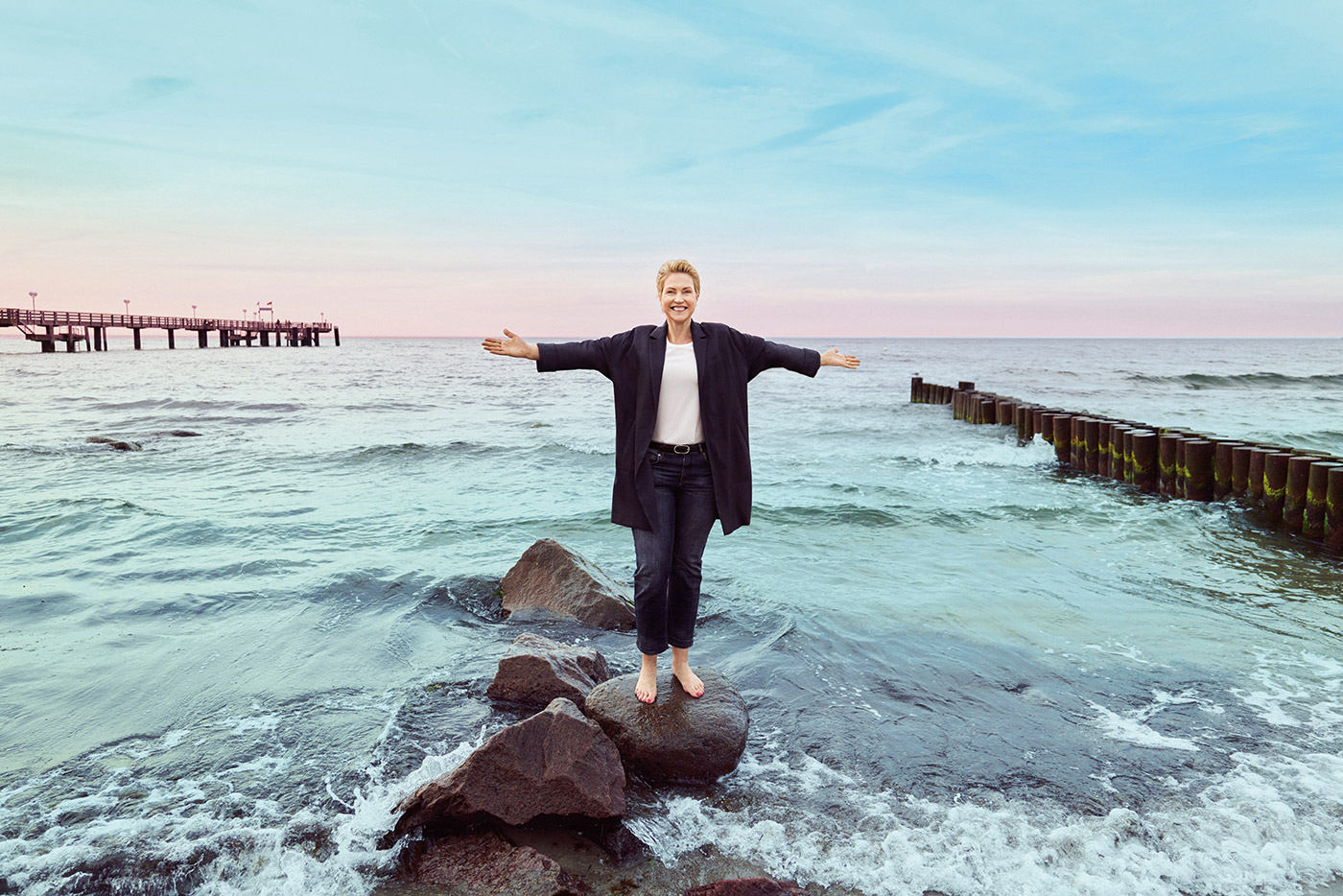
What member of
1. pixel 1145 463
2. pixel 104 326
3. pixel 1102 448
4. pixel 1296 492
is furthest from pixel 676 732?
pixel 104 326

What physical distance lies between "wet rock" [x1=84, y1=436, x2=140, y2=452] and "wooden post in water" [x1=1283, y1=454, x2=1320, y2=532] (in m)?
21.6

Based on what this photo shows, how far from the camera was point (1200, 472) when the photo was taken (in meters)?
13.0

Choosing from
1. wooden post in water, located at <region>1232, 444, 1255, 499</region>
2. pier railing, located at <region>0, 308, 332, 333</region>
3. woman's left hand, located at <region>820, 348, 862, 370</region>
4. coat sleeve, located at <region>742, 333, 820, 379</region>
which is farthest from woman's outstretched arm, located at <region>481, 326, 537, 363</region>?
pier railing, located at <region>0, 308, 332, 333</region>

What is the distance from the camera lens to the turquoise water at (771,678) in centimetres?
399

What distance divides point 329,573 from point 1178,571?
940 centimetres

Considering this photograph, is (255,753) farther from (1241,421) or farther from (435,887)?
(1241,421)

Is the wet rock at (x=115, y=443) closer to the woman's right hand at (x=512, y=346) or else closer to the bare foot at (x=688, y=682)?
the woman's right hand at (x=512, y=346)

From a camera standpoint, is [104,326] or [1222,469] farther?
[104,326]

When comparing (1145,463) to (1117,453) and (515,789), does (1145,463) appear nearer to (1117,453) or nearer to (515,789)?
(1117,453)

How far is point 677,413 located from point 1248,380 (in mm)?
55437

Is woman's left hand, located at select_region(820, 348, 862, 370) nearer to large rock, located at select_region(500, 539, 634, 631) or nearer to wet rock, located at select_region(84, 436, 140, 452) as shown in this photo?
large rock, located at select_region(500, 539, 634, 631)

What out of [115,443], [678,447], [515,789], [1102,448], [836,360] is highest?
[836,360]

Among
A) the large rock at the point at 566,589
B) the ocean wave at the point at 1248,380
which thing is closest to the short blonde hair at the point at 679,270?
the large rock at the point at 566,589

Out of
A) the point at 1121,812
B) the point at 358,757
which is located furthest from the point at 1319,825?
the point at 358,757
